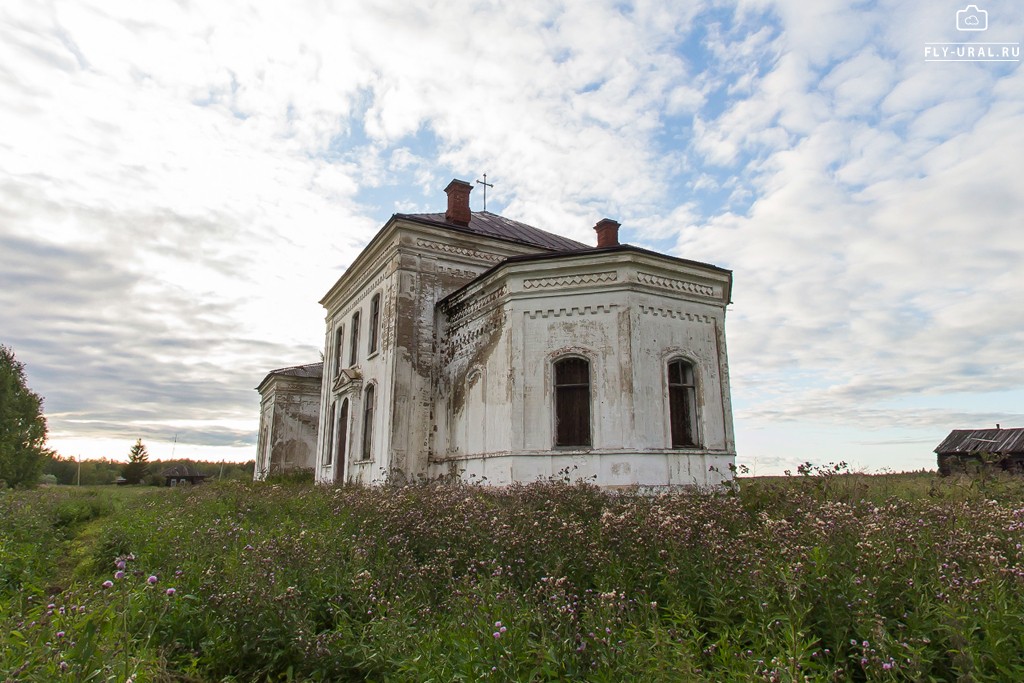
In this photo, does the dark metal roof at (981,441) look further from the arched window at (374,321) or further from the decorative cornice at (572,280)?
the arched window at (374,321)

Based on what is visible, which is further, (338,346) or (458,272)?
(338,346)

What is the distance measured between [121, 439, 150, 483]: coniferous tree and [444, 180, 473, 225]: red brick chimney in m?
62.6

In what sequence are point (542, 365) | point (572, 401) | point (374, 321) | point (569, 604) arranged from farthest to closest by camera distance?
1. point (374, 321)
2. point (542, 365)
3. point (572, 401)
4. point (569, 604)

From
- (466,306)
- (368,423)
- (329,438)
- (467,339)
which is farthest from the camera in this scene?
(329,438)

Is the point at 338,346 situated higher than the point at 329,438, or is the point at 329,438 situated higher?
the point at 338,346

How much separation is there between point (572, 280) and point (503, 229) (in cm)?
700

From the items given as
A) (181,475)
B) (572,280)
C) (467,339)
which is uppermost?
(572,280)

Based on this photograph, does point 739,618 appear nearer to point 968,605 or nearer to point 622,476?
point 968,605

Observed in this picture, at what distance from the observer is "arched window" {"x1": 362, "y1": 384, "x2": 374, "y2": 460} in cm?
1705

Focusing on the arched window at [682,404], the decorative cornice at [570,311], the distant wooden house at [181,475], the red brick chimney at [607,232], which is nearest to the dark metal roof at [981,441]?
the red brick chimney at [607,232]

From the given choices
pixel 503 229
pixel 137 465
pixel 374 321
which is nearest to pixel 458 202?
pixel 503 229

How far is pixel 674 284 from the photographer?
13.2 m

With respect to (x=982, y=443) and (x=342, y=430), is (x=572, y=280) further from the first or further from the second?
(x=982, y=443)

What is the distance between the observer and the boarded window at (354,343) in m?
19.7
